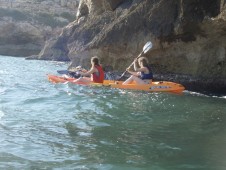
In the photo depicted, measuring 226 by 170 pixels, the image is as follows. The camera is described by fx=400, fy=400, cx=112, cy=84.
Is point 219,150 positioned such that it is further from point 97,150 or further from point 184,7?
point 184,7

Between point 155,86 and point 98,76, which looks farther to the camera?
point 98,76

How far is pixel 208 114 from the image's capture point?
415 inches

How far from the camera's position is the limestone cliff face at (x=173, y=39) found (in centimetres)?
1541

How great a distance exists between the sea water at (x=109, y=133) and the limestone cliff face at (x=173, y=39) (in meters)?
3.66

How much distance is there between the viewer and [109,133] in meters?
7.58

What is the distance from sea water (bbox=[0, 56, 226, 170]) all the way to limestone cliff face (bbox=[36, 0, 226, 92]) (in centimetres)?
366

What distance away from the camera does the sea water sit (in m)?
5.87

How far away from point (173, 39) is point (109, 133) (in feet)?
31.4

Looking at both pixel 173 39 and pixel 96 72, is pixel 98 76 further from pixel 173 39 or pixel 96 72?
pixel 173 39

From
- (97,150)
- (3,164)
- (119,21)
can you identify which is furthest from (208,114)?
(119,21)

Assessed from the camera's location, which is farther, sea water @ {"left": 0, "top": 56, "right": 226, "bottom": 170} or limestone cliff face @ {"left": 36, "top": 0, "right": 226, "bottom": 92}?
limestone cliff face @ {"left": 36, "top": 0, "right": 226, "bottom": 92}

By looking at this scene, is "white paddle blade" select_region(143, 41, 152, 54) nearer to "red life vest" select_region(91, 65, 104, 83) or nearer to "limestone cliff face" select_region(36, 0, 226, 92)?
"limestone cliff face" select_region(36, 0, 226, 92)

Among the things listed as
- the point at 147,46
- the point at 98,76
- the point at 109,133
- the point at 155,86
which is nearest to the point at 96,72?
the point at 98,76

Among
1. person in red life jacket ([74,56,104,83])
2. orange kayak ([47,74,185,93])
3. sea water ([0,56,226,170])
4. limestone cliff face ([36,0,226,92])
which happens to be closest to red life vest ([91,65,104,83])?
person in red life jacket ([74,56,104,83])
